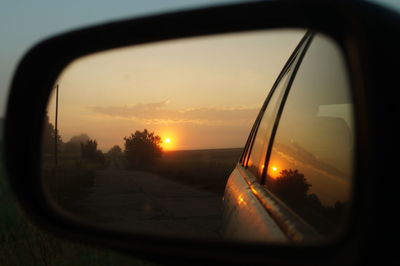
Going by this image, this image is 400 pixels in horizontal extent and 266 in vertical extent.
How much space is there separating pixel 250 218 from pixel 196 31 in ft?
2.85

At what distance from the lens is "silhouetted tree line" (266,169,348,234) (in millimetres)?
1477

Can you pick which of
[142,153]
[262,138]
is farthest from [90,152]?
[262,138]

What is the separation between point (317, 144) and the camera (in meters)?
2.00

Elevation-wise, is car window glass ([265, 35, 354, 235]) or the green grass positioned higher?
car window glass ([265, 35, 354, 235])

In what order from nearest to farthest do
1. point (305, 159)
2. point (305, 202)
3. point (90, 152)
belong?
point (305, 202)
point (305, 159)
point (90, 152)

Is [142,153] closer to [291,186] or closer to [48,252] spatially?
[48,252]

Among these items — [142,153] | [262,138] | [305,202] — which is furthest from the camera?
[142,153]

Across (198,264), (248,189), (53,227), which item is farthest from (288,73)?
(198,264)

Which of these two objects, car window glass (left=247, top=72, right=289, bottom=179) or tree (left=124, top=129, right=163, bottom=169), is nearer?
car window glass (left=247, top=72, right=289, bottom=179)

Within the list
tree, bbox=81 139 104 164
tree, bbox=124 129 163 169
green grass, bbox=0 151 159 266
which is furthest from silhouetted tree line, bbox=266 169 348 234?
Result: tree, bbox=81 139 104 164

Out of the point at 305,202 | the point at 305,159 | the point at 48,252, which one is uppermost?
the point at 305,159

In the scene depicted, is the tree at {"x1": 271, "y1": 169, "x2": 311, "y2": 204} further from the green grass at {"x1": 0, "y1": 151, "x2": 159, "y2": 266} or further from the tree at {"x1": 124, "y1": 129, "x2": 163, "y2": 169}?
the tree at {"x1": 124, "y1": 129, "x2": 163, "y2": 169}

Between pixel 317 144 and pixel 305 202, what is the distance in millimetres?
237

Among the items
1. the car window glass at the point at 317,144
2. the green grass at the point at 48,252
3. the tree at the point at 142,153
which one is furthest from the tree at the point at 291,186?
the tree at the point at 142,153
